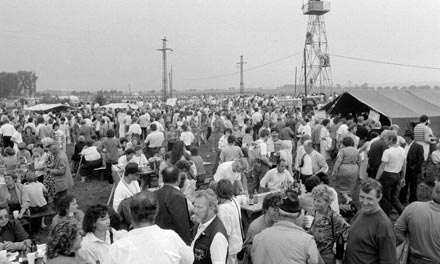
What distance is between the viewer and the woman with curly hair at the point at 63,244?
10.1ft

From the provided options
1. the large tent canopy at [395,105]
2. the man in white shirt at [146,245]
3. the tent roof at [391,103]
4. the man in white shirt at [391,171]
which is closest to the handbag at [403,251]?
the man in white shirt at [146,245]

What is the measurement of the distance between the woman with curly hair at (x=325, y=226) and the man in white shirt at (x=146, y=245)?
5.56 ft

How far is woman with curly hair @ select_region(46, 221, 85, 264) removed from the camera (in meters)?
3.07

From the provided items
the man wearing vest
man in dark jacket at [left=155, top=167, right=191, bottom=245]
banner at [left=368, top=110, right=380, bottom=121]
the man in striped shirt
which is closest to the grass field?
man in dark jacket at [left=155, top=167, right=191, bottom=245]

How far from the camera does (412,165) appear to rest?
7.86 m

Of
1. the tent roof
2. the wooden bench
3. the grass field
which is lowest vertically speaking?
the grass field

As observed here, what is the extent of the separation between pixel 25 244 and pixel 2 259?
0.50 metres

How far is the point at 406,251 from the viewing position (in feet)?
12.5

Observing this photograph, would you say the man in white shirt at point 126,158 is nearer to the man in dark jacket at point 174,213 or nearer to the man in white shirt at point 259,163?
the man in white shirt at point 259,163

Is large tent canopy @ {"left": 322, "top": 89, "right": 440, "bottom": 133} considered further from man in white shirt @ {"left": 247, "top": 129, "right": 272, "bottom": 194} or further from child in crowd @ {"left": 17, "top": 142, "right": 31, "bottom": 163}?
child in crowd @ {"left": 17, "top": 142, "right": 31, "bottom": 163}

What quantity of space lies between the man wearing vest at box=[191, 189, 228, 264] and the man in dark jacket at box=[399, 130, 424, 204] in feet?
19.0

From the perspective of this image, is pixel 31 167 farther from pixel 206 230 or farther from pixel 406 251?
pixel 406 251

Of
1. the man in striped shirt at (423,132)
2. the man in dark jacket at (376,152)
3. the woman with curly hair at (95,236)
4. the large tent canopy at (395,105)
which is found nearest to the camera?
the woman with curly hair at (95,236)

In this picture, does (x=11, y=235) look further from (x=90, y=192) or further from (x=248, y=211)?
(x=90, y=192)
